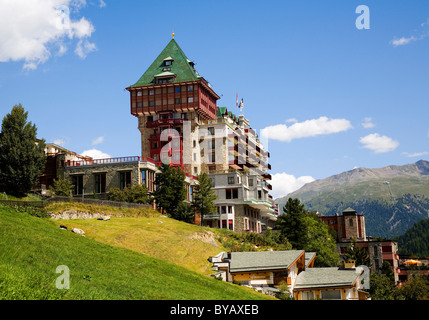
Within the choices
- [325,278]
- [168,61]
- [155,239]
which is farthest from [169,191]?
[168,61]

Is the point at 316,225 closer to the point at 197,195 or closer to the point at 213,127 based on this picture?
the point at 197,195

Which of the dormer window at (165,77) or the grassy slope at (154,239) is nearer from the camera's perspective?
the grassy slope at (154,239)

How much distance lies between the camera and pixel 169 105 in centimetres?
11475

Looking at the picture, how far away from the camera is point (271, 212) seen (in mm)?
125375

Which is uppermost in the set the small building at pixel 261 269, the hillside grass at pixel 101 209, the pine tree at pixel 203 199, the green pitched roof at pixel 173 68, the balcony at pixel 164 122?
the green pitched roof at pixel 173 68

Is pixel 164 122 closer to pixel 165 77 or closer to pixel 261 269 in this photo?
pixel 165 77

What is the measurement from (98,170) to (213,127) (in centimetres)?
3398

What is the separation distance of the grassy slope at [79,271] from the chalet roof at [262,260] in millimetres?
10345

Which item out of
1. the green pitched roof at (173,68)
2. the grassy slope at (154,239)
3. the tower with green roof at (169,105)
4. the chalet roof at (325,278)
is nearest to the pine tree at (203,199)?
the grassy slope at (154,239)

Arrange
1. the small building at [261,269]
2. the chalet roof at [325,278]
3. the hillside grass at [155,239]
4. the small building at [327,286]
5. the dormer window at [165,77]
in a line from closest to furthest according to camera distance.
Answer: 1. the small building at [327,286]
2. the chalet roof at [325,278]
3. the small building at [261,269]
4. the hillside grass at [155,239]
5. the dormer window at [165,77]

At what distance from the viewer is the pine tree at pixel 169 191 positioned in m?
85.4

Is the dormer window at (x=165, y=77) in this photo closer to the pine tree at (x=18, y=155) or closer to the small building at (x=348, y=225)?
the pine tree at (x=18, y=155)

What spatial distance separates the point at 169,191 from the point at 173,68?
41.4 metres

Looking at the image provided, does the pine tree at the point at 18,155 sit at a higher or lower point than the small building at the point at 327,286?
higher
